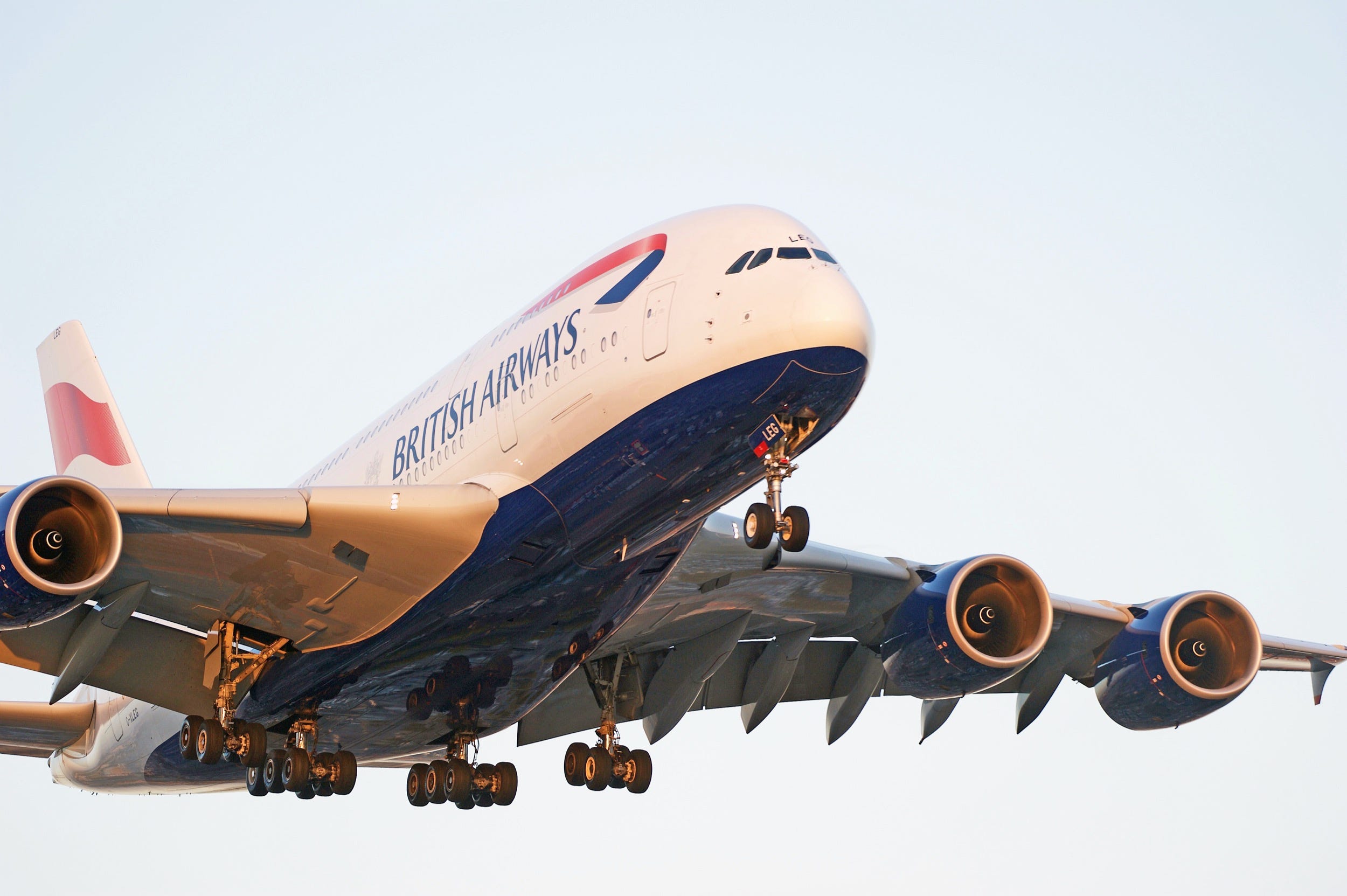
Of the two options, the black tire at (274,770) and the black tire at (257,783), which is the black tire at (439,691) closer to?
the black tire at (274,770)

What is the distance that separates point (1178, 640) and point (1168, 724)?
4.75 feet

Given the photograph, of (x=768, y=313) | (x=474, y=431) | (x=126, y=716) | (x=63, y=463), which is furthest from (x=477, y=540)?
(x=63, y=463)

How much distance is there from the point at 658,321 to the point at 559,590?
3635mm

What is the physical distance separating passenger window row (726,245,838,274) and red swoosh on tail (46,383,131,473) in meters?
15.2

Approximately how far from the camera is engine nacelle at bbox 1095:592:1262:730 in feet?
76.3

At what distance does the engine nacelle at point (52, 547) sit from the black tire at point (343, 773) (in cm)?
605

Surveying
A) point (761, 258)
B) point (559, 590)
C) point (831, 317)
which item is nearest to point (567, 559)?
point (559, 590)

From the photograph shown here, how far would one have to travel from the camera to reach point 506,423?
670 inches

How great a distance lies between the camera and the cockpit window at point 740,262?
606 inches

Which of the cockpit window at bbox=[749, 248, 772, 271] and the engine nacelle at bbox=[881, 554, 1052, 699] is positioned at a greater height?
the cockpit window at bbox=[749, 248, 772, 271]

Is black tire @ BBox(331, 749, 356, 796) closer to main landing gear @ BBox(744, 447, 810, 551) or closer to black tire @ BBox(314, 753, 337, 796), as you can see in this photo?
black tire @ BBox(314, 753, 337, 796)

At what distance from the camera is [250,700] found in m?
20.2

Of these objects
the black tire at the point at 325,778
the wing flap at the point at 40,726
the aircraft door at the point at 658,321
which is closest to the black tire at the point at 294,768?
the black tire at the point at 325,778

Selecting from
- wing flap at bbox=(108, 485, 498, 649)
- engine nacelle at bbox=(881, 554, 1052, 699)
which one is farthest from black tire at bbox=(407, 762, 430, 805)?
engine nacelle at bbox=(881, 554, 1052, 699)
